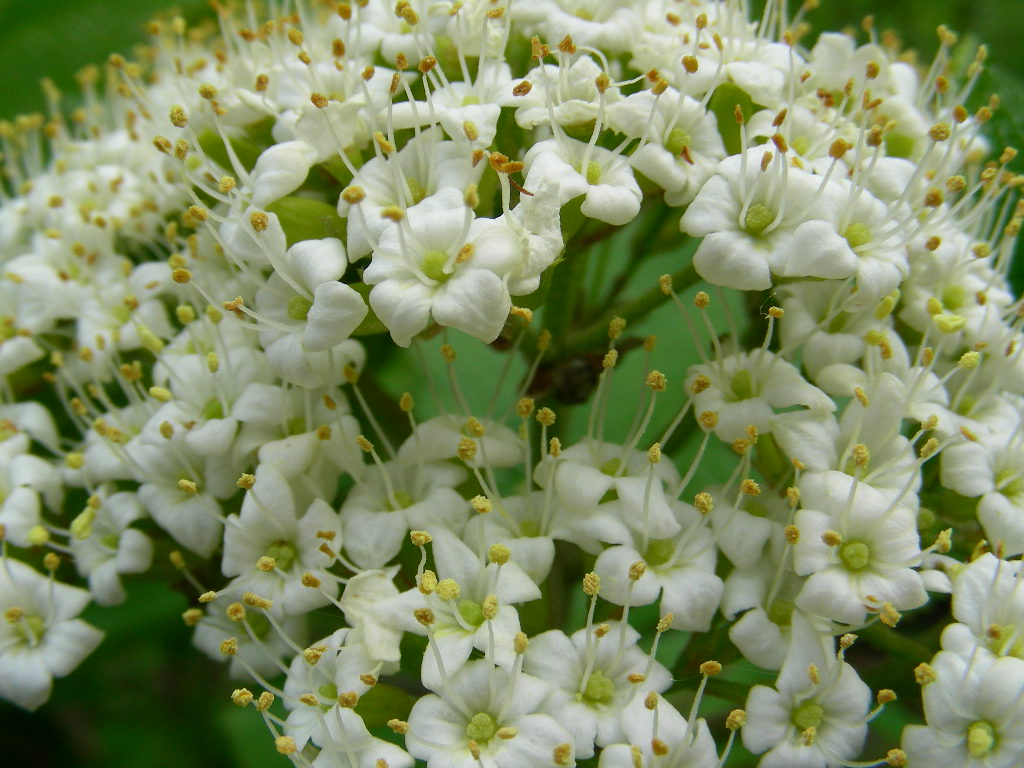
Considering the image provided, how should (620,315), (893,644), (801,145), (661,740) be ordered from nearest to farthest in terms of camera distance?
(661,740) < (893,644) < (801,145) < (620,315)

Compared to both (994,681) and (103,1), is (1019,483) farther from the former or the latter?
(103,1)

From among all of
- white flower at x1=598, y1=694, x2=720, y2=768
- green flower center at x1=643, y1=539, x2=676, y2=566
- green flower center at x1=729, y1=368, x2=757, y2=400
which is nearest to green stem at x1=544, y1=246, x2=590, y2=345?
green flower center at x1=729, y1=368, x2=757, y2=400

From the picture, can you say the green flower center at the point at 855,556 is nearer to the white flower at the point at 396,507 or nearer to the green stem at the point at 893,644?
the green stem at the point at 893,644

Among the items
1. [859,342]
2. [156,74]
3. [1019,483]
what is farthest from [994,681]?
[156,74]

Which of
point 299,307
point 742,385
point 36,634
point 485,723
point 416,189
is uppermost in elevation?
point 416,189

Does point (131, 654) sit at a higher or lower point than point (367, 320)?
lower

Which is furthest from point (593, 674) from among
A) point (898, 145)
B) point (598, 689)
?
point (898, 145)

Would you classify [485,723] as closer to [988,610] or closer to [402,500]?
[402,500]
